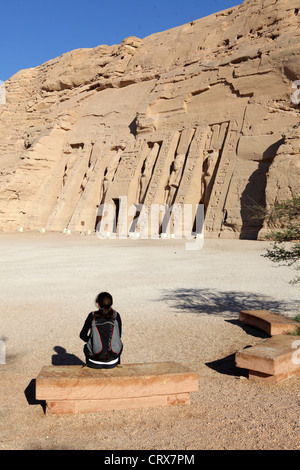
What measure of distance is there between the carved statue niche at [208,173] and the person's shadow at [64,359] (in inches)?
634

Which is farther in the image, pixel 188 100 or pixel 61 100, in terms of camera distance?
pixel 61 100

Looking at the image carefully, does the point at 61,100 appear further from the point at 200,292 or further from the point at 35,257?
the point at 200,292

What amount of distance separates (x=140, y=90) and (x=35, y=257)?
16.8 meters

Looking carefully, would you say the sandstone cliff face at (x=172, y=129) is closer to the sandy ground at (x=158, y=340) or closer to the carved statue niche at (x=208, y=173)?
the carved statue niche at (x=208, y=173)

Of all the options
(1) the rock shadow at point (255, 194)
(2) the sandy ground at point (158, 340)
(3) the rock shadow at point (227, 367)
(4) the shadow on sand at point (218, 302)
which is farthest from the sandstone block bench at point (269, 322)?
(1) the rock shadow at point (255, 194)

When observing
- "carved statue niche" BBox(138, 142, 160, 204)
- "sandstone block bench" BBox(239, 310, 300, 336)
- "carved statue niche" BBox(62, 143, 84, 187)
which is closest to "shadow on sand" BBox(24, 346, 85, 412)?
"sandstone block bench" BBox(239, 310, 300, 336)

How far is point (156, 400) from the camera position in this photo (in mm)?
3506

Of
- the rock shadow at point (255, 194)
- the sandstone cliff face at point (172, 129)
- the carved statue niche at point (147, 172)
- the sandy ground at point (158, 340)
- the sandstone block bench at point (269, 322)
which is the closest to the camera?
the sandy ground at point (158, 340)

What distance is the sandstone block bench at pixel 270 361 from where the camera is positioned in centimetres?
391

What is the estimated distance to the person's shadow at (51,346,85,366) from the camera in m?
4.60

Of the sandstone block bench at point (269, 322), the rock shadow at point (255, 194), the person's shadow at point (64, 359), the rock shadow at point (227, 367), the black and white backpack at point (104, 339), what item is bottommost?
the person's shadow at point (64, 359)

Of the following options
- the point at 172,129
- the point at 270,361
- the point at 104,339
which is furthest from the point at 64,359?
the point at 172,129

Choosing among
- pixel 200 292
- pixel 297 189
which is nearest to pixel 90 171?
pixel 297 189

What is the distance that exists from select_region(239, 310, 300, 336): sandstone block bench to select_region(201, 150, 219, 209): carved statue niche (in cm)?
1468
